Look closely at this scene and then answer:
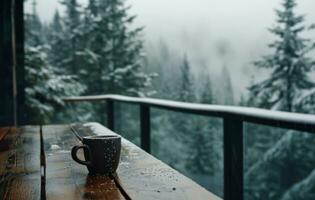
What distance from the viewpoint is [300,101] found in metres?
15.7

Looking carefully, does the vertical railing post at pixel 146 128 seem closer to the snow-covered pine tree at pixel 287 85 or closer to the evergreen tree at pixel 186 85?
the snow-covered pine tree at pixel 287 85

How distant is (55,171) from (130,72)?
18.7 m

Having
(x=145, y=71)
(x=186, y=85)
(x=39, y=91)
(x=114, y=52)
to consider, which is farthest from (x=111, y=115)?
(x=186, y=85)

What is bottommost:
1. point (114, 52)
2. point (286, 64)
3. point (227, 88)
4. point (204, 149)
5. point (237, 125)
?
point (204, 149)

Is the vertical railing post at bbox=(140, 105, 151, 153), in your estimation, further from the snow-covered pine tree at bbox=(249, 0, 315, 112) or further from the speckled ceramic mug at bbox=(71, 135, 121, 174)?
the snow-covered pine tree at bbox=(249, 0, 315, 112)

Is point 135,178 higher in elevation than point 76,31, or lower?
lower

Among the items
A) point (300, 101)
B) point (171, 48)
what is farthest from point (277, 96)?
point (171, 48)

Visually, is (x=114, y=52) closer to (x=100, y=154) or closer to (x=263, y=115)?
(x=263, y=115)

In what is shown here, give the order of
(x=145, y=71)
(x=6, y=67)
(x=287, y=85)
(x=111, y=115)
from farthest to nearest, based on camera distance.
Result: (x=145, y=71)
(x=287, y=85)
(x=111, y=115)
(x=6, y=67)

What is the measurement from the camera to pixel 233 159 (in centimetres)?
191

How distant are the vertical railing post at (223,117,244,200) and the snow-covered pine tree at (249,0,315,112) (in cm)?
1570

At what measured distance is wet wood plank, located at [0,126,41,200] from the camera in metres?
0.87

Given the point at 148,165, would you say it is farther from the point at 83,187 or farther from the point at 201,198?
the point at 201,198

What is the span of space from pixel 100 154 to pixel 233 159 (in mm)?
1028
